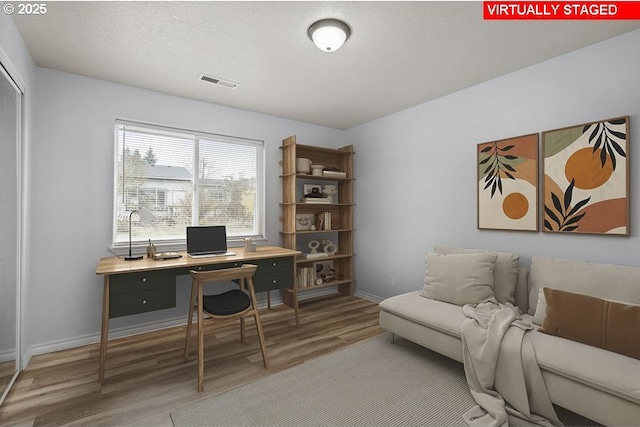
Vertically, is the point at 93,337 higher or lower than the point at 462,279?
lower

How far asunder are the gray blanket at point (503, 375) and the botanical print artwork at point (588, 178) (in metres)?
0.96

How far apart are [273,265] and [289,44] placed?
204 cm

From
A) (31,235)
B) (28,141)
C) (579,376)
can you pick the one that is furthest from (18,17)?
(579,376)

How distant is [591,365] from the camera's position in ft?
5.43

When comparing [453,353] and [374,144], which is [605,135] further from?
[374,144]

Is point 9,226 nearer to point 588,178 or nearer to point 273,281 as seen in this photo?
point 273,281

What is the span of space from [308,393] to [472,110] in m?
2.99

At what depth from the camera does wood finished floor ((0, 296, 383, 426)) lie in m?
1.86

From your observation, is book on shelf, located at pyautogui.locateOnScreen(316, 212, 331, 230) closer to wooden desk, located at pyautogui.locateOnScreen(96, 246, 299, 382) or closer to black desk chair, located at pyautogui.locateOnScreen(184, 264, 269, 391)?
wooden desk, located at pyautogui.locateOnScreen(96, 246, 299, 382)

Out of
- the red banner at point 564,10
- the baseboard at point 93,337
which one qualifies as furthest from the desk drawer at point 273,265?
the red banner at point 564,10

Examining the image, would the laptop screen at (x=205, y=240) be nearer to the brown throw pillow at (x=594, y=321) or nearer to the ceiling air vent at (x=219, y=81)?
the ceiling air vent at (x=219, y=81)

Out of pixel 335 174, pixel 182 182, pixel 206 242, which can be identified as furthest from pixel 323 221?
pixel 182 182

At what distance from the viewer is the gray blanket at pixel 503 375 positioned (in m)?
1.75

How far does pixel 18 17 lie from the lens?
6.53ft
